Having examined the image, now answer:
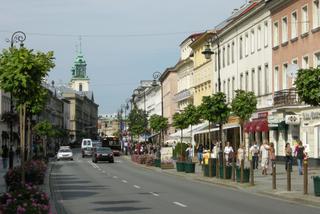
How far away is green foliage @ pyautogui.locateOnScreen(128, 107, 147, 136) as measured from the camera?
96.7 metres

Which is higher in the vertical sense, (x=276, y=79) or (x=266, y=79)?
(x=266, y=79)

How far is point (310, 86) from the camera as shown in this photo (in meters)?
23.8

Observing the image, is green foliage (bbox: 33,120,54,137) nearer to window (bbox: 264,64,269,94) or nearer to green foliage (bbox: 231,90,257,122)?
window (bbox: 264,64,269,94)

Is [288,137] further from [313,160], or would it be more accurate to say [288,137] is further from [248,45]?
[248,45]

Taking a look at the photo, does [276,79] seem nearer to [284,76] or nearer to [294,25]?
[284,76]

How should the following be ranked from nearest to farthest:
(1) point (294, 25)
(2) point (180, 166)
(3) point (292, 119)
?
(2) point (180, 166)
(3) point (292, 119)
(1) point (294, 25)

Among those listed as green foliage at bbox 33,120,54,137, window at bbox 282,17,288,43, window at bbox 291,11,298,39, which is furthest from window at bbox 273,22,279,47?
green foliage at bbox 33,120,54,137

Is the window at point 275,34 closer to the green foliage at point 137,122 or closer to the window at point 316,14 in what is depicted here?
the window at point 316,14

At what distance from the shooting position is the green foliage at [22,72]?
22.0 m

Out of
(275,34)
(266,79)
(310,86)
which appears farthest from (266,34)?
(310,86)

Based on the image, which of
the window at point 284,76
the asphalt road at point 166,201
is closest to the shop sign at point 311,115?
the window at point 284,76

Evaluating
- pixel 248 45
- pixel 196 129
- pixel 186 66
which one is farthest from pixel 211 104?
pixel 186 66

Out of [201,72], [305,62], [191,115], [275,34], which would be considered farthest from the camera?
[201,72]

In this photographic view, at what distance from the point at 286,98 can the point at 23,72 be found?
30.9m
